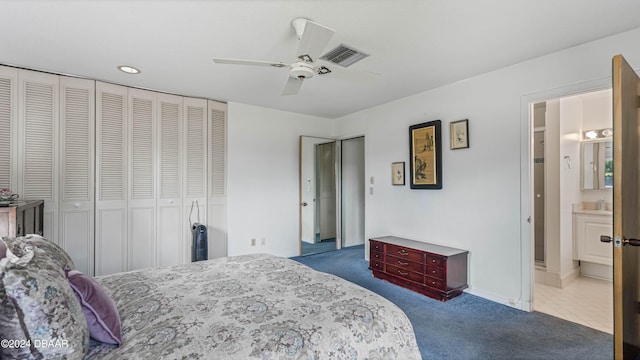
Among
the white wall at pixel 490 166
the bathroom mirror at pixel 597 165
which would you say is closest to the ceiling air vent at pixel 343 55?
the white wall at pixel 490 166

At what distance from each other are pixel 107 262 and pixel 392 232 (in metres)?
3.69

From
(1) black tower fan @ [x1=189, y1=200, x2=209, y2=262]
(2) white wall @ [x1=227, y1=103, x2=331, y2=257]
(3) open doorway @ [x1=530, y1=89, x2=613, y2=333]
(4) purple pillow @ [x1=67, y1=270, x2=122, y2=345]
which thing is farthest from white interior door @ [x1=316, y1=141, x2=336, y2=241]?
(4) purple pillow @ [x1=67, y1=270, x2=122, y2=345]

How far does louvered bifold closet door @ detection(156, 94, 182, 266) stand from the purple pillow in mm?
2744

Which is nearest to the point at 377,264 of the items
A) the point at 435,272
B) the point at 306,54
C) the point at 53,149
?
the point at 435,272

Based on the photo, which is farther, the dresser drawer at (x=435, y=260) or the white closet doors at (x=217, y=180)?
the white closet doors at (x=217, y=180)

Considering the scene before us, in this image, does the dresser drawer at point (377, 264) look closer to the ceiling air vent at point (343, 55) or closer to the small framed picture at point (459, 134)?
the small framed picture at point (459, 134)

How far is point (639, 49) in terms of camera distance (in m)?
2.34

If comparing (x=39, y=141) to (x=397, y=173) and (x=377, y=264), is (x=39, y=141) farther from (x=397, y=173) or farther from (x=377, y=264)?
(x=397, y=173)

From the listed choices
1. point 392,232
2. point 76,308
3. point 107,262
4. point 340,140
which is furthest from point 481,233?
point 107,262

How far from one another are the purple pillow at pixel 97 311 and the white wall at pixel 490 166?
11.0 ft

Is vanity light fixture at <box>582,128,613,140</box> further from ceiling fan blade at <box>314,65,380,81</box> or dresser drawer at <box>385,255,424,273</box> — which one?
ceiling fan blade at <box>314,65,380,81</box>

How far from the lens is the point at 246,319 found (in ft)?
4.73

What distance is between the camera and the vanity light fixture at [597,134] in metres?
3.88

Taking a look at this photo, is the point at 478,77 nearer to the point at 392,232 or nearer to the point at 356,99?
the point at 356,99
